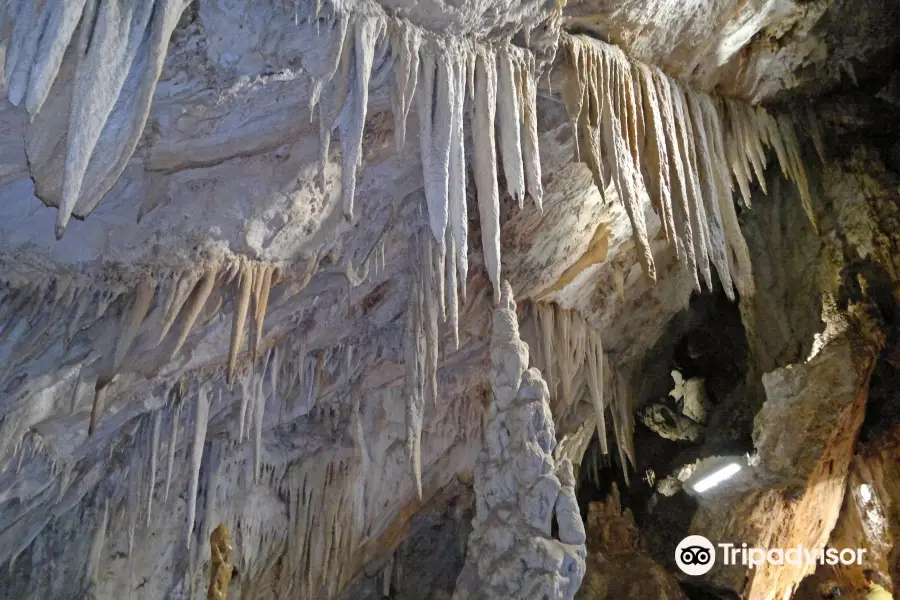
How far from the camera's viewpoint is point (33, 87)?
7.14ft

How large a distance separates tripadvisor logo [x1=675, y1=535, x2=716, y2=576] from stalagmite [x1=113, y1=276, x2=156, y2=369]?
6.35m

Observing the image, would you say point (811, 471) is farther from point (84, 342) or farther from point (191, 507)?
point (84, 342)

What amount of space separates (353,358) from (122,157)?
3797 mm

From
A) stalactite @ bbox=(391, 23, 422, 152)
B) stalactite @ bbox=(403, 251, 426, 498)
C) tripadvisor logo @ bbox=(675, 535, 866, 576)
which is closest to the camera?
stalactite @ bbox=(391, 23, 422, 152)

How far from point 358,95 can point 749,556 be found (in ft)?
21.9

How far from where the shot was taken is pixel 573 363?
7176mm

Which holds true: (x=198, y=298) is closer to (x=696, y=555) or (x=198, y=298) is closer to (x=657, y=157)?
(x=657, y=157)

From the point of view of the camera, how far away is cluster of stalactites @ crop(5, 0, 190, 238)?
219cm

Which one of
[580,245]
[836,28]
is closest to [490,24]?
[580,245]

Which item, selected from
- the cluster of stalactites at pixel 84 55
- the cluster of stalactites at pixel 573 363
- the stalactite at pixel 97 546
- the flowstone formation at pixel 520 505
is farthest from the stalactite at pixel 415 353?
the cluster of stalactites at pixel 84 55

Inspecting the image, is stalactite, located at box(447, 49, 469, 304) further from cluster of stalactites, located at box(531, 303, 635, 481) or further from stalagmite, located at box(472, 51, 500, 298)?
cluster of stalactites, located at box(531, 303, 635, 481)

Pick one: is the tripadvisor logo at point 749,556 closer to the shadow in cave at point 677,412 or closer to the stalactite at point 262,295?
the shadow in cave at point 677,412

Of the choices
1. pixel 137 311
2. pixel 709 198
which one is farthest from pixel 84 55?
pixel 709 198

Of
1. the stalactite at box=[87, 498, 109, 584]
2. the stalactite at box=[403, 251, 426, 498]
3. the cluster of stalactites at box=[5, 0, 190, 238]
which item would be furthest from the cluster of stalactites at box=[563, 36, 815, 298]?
the stalactite at box=[87, 498, 109, 584]
